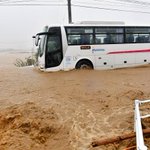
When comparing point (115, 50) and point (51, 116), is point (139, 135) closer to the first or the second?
point (51, 116)

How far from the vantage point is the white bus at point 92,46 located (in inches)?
671

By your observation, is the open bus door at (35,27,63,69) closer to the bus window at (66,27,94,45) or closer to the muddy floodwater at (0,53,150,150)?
the bus window at (66,27,94,45)

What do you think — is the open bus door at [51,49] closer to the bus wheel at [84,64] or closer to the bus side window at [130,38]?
the bus wheel at [84,64]

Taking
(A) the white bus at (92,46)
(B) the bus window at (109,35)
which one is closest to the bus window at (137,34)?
(A) the white bus at (92,46)

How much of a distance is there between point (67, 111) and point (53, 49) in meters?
8.41

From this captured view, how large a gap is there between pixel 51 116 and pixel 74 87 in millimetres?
4577

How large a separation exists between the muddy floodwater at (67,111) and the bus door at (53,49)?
1835 millimetres

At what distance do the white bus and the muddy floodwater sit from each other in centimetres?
202

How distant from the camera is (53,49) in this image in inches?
672

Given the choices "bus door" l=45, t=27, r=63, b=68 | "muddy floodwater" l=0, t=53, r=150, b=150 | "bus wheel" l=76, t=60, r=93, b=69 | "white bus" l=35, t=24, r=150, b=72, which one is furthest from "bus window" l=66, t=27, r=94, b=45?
"muddy floodwater" l=0, t=53, r=150, b=150

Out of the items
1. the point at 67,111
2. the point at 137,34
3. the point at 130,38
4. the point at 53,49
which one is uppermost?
the point at 137,34

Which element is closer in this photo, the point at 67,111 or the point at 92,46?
the point at 67,111

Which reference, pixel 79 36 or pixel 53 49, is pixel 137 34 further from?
pixel 53 49

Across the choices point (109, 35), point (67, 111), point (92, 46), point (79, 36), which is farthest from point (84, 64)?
point (67, 111)
